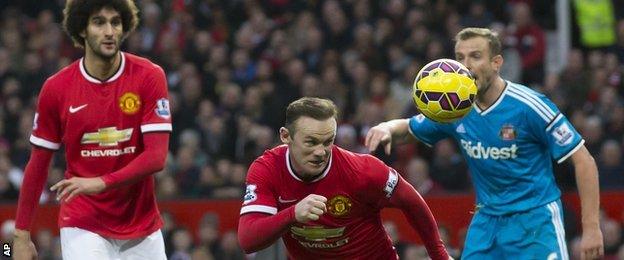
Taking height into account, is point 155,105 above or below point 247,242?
above

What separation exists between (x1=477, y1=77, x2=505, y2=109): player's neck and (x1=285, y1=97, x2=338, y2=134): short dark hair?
1.35m

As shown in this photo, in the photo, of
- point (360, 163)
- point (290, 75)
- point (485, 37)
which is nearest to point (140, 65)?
point (360, 163)

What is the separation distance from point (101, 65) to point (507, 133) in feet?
8.10

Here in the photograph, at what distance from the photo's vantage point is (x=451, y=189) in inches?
556

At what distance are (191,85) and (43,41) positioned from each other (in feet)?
9.34

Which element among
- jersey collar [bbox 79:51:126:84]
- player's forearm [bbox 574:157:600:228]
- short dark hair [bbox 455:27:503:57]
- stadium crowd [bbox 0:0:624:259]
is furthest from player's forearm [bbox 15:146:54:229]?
stadium crowd [bbox 0:0:624:259]

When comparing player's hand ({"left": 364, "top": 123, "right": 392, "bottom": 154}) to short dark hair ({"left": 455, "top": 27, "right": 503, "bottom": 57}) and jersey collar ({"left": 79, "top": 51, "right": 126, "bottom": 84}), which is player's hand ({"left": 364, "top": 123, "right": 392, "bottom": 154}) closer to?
short dark hair ({"left": 455, "top": 27, "right": 503, "bottom": 57})

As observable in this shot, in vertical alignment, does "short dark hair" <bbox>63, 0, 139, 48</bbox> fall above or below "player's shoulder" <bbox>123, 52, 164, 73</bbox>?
above

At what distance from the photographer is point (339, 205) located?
7691mm

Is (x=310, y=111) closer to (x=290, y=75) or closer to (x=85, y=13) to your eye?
(x=85, y=13)

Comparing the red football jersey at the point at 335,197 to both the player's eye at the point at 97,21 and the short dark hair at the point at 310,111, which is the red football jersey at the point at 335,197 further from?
the player's eye at the point at 97,21

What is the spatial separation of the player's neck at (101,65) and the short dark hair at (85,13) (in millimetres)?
179

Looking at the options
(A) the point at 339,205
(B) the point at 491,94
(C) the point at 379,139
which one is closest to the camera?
(A) the point at 339,205

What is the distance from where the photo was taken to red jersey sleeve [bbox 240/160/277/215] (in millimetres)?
7527
